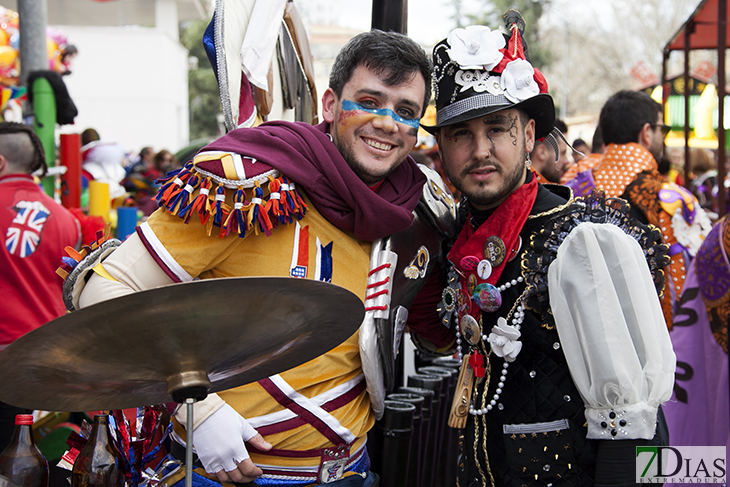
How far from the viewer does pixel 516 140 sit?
1.96m

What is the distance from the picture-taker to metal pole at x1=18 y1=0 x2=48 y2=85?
4.23 metres

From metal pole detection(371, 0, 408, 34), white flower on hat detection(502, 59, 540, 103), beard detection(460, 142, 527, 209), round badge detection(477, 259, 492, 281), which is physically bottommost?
Answer: round badge detection(477, 259, 492, 281)

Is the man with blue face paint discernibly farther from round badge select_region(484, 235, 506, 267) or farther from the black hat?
round badge select_region(484, 235, 506, 267)

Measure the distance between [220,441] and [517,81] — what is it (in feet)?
4.31

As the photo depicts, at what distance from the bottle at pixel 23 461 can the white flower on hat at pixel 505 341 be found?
1.35 meters

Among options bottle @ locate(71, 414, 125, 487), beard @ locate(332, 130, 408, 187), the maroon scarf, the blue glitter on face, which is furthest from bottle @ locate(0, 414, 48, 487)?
the blue glitter on face

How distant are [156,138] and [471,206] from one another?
19629mm

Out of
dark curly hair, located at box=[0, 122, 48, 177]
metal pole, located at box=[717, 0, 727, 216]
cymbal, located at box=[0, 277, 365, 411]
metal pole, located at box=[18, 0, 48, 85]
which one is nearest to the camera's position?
cymbal, located at box=[0, 277, 365, 411]

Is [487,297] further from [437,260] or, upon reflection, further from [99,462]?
[99,462]

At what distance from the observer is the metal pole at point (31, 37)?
167 inches

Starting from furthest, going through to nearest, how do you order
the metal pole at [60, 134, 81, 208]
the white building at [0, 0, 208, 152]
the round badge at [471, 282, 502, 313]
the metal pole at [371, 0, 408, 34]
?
1. the white building at [0, 0, 208, 152]
2. the metal pole at [60, 134, 81, 208]
3. the metal pole at [371, 0, 408, 34]
4. the round badge at [471, 282, 502, 313]

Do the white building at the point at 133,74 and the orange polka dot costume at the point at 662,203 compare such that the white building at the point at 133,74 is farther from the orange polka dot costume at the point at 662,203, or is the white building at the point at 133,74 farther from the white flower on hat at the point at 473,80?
the white flower on hat at the point at 473,80

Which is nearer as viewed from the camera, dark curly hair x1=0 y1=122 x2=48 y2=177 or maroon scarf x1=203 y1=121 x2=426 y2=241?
maroon scarf x1=203 y1=121 x2=426 y2=241

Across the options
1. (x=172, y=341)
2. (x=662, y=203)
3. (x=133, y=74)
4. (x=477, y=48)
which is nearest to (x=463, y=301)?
(x=477, y=48)
